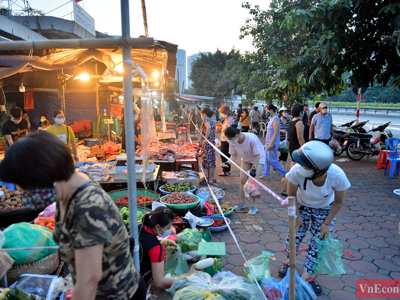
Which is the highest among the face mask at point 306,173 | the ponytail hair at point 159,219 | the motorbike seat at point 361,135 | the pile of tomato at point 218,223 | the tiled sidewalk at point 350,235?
the face mask at point 306,173

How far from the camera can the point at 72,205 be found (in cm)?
139

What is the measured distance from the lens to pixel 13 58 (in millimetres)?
5188

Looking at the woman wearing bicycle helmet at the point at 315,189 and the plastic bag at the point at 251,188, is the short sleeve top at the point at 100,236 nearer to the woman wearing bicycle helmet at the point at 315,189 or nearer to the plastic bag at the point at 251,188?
the woman wearing bicycle helmet at the point at 315,189

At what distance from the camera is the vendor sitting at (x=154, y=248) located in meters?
2.89

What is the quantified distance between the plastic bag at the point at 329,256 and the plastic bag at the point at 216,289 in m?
0.91

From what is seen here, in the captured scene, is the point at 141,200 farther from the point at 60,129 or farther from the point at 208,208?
the point at 60,129

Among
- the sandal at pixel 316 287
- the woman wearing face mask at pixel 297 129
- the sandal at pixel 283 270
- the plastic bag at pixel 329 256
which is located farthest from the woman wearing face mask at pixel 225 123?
the plastic bag at pixel 329 256

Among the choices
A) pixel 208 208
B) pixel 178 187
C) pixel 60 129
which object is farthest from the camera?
pixel 60 129

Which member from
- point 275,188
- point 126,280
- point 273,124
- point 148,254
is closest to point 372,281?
point 148,254

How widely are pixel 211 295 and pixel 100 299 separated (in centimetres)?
122

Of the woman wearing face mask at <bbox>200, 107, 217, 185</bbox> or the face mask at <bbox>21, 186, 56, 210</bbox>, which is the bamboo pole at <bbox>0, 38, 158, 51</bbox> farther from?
the woman wearing face mask at <bbox>200, 107, 217, 185</bbox>

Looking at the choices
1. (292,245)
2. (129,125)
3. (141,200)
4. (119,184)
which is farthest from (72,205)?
(119,184)

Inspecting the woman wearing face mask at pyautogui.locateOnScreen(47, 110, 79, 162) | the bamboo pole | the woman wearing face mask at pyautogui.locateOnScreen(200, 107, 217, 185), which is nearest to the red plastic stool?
the woman wearing face mask at pyautogui.locateOnScreen(200, 107, 217, 185)

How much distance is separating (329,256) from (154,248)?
1973mm
